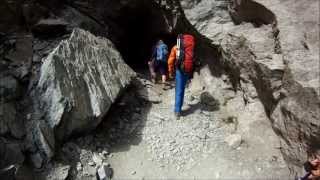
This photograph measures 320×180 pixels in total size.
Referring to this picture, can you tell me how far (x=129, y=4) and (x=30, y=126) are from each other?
17.7 feet

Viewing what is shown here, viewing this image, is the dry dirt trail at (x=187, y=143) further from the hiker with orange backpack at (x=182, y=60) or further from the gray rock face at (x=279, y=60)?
the hiker with orange backpack at (x=182, y=60)

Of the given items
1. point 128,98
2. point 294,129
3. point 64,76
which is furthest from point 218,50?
point 64,76

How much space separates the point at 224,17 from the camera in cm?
1016

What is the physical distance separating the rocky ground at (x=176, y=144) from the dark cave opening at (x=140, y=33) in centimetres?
325

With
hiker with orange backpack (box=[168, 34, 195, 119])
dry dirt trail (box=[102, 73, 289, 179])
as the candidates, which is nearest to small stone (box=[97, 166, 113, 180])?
dry dirt trail (box=[102, 73, 289, 179])

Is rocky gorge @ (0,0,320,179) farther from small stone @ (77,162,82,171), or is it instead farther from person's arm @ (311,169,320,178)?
person's arm @ (311,169,320,178)

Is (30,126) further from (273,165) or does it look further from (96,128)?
(273,165)

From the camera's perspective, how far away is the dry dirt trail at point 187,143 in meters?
7.67

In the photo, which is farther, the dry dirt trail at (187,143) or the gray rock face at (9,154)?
the dry dirt trail at (187,143)

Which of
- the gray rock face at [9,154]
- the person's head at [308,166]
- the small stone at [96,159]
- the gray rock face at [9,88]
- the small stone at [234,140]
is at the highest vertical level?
the gray rock face at [9,88]

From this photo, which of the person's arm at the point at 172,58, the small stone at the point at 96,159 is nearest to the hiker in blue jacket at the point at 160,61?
the person's arm at the point at 172,58

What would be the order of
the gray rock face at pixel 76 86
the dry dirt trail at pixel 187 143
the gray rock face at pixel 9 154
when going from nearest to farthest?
1. the gray rock face at pixel 9 154
2. the gray rock face at pixel 76 86
3. the dry dirt trail at pixel 187 143

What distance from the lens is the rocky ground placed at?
7.61 metres

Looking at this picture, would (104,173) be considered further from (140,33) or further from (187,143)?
(140,33)
